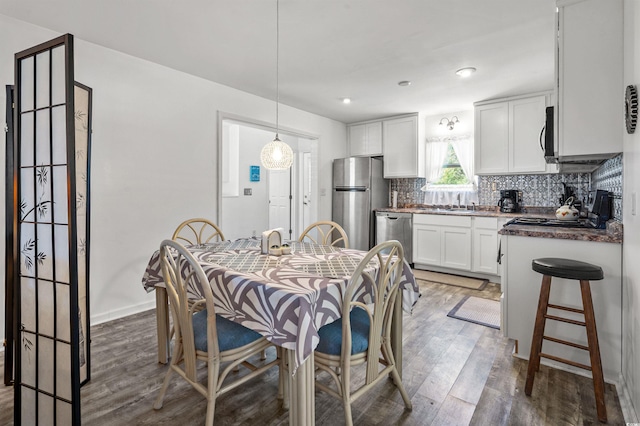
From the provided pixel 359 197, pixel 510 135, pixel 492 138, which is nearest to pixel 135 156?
pixel 359 197

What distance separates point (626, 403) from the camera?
164 cm

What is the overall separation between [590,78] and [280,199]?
5112 mm

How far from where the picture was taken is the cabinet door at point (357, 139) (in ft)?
18.0

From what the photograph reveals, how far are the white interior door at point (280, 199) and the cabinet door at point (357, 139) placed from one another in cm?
139

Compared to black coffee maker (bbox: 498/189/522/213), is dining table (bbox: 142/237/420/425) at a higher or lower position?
lower

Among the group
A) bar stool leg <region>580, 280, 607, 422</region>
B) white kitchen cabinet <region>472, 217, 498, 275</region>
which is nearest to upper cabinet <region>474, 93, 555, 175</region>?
white kitchen cabinet <region>472, 217, 498, 275</region>

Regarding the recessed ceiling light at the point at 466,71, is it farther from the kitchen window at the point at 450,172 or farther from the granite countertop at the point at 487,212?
the granite countertop at the point at 487,212

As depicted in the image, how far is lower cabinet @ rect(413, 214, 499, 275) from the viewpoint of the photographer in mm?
4094

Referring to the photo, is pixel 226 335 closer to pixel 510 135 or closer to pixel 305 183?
pixel 510 135

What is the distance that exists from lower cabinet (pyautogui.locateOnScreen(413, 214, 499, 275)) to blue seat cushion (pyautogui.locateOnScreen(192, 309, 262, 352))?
11.5 feet

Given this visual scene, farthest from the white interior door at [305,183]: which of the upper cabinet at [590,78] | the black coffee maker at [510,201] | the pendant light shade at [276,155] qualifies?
the upper cabinet at [590,78]

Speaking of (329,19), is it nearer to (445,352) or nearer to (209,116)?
(209,116)

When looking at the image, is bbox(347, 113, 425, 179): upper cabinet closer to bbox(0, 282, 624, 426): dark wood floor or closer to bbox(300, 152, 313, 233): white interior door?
bbox(300, 152, 313, 233): white interior door

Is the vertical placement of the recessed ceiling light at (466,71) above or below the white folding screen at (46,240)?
above
